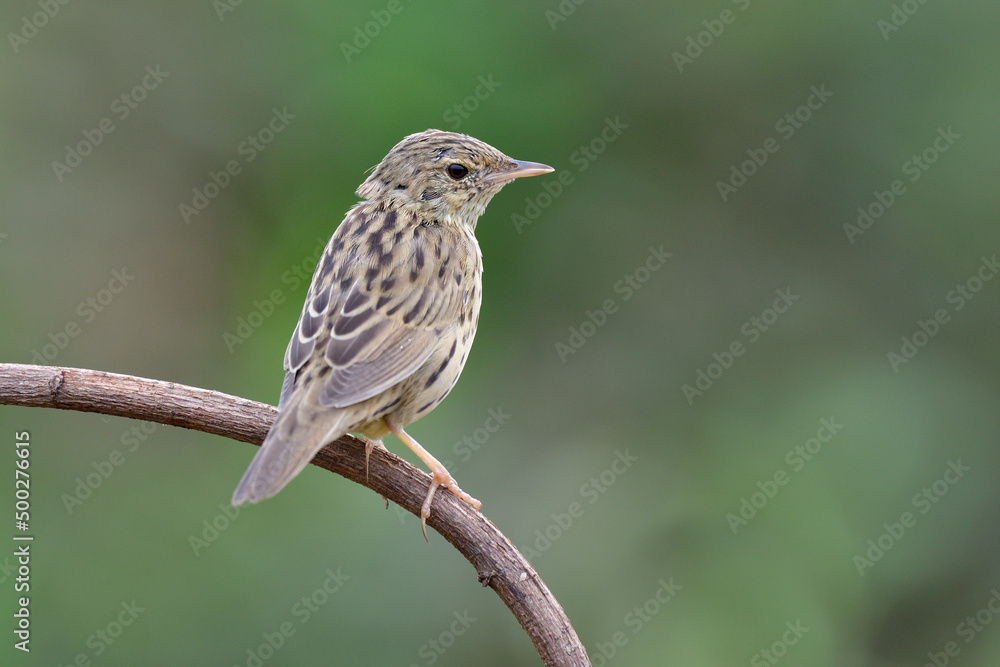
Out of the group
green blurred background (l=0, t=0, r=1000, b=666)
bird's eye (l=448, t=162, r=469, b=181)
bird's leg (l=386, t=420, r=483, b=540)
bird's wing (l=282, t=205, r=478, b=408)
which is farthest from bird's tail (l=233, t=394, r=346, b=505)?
green blurred background (l=0, t=0, r=1000, b=666)

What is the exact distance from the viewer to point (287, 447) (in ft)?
13.0

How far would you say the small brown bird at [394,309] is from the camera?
14.2 ft

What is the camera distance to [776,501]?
7.08 meters

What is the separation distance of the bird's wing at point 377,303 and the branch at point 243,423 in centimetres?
36

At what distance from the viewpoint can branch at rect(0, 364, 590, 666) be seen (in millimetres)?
3959

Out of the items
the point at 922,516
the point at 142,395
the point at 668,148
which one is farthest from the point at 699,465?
the point at 142,395

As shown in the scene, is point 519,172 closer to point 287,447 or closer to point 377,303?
point 377,303

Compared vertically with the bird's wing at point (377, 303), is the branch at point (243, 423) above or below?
below

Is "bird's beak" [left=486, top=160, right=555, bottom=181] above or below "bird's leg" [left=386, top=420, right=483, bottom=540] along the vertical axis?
above

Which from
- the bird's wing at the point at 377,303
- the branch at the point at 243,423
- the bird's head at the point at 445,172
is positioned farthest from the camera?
the bird's head at the point at 445,172

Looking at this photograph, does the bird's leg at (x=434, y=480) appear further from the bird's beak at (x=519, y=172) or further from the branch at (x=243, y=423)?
the bird's beak at (x=519, y=172)

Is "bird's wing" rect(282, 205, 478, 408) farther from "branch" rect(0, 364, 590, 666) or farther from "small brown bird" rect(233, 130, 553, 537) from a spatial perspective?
"branch" rect(0, 364, 590, 666)

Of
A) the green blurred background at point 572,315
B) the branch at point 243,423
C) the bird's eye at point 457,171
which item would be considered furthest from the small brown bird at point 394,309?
the green blurred background at point 572,315

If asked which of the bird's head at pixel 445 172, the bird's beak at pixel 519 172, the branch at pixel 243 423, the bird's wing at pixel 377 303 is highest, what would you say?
the bird's beak at pixel 519 172
